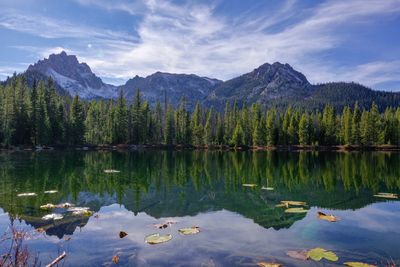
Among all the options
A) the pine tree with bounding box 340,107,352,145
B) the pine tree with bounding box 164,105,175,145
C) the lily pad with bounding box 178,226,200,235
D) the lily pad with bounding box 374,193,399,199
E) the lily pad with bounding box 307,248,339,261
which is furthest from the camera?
the pine tree with bounding box 164,105,175,145

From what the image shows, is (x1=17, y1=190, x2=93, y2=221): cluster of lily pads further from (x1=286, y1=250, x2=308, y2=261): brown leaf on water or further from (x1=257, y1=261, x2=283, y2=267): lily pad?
(x1=286, y1=250, x2=308, y2=261): brown leaf on water

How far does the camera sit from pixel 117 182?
36.5 metres

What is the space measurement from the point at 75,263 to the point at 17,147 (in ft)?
280

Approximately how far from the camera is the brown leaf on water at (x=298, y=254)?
1452 cm

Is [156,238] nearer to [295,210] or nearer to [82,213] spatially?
[82,213]

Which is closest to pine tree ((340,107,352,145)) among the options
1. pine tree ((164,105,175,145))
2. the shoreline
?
the shoreline

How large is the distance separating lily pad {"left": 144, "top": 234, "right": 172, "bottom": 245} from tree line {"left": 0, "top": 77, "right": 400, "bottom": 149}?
86.1 m

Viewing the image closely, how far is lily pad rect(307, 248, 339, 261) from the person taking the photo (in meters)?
14.4

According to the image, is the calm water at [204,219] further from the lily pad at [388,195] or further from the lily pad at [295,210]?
the lily pad at [388,195]

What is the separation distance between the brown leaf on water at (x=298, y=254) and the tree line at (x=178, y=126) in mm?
90940

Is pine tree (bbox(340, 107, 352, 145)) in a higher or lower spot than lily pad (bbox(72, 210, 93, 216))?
higher

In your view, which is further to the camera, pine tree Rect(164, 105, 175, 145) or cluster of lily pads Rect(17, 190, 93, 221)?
pine tree Rect(164, 105, 175, 145)

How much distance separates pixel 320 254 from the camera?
14828 millimetres

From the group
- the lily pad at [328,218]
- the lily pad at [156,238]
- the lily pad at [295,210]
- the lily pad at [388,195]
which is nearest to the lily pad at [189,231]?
the lily pad at [156,238]
